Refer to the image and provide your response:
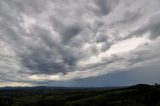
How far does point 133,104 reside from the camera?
194625mm

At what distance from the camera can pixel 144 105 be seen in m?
188

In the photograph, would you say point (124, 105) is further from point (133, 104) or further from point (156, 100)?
point (156, 100)

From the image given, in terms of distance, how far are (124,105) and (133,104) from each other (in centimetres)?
788

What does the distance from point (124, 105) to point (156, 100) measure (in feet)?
92.5

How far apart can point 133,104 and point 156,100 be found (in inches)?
837

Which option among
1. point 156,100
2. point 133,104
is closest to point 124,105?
point 133,104

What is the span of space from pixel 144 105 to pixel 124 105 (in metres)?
17.6

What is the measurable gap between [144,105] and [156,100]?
1662cm

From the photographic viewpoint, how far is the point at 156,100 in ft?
650

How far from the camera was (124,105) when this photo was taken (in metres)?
198
